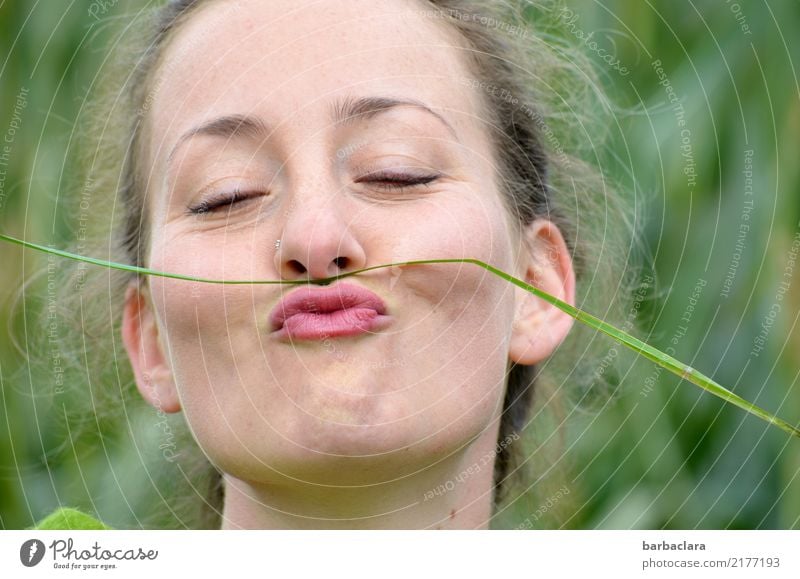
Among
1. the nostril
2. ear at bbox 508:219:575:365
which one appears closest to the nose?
the nostril

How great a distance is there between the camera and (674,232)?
1466 millimetres

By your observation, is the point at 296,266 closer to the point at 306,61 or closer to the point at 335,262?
the point at 335,262

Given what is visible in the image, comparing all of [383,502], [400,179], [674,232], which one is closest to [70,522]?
[383,502]

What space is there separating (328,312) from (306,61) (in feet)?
0.71

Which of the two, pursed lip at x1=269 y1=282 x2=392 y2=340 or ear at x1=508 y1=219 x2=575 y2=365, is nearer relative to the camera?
pursed lip at x1=269 y1=282 x2=392 y2=340

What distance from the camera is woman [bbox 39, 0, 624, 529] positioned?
0.96 m

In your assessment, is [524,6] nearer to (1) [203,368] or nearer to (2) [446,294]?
(2) [446,294]

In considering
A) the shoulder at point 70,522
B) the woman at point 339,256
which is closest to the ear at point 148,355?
the woman at point 339,256

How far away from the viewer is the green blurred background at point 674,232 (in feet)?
4.59

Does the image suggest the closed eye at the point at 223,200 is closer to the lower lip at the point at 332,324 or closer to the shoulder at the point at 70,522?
the lower lip at the point at 332,324

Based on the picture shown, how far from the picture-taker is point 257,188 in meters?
1.00

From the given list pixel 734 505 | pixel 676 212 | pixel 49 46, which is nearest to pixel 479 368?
pixel 676 212

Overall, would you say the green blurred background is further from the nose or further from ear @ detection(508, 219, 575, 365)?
the nose

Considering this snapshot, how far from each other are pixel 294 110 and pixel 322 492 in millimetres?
323
